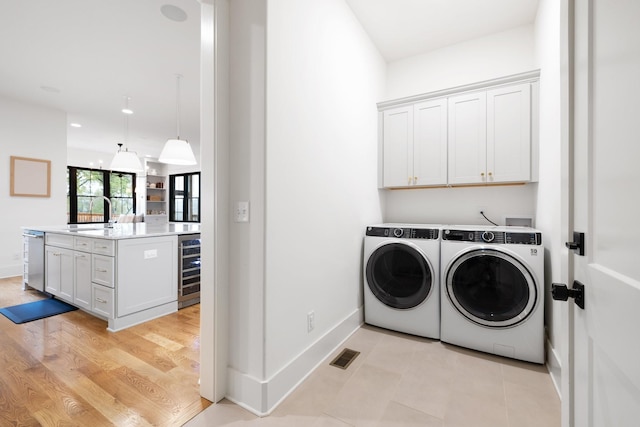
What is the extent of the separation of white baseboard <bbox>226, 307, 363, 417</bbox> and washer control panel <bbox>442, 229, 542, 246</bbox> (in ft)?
4.53

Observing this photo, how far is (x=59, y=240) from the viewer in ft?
10.8

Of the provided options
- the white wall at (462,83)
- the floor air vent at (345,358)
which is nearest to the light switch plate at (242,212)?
the floor air vent at (345,358)

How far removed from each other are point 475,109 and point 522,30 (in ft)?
3.13

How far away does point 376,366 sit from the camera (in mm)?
2020

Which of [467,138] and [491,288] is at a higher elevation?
[467,138]

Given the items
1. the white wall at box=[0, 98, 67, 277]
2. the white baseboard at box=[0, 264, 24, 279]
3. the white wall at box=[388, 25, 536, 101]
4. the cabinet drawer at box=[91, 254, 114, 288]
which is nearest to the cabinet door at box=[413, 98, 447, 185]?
the white wall at box=[388, 25, 536, 101]

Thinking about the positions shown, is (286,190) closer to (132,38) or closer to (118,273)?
(118,273)

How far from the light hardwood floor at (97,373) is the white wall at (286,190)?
1.55ft

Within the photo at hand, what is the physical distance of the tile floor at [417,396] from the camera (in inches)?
58.9

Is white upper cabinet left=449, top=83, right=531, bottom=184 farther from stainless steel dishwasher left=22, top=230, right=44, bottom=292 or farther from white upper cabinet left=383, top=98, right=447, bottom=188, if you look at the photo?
stainless steel dishwasher left=22, top=230, right=44, bottom=292

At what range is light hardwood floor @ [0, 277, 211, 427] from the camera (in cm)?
155

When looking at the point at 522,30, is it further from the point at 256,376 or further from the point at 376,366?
the point at 256,376

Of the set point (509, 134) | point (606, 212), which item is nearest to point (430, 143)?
point (509, 134)

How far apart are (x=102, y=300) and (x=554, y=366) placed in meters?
3.77
